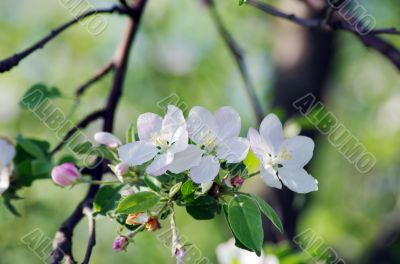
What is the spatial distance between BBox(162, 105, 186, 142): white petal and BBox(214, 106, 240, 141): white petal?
0.08 meters

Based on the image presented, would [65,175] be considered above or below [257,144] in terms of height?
below

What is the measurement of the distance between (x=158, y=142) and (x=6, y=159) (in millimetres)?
493

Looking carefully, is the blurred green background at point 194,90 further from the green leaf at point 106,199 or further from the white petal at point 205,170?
the white petal at point 205,170

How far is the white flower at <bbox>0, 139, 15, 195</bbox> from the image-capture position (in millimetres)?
1406

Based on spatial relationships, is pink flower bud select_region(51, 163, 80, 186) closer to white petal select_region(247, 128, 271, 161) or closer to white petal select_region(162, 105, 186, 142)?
white petal select_region(162, 105, 186, 142)

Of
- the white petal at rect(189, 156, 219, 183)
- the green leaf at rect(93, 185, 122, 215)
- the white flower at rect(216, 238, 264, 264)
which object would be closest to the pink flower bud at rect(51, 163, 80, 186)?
the green leaf at rect(93, 185, 122, 215)

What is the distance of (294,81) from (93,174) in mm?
1790

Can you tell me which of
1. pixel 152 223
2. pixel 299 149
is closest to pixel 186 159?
pixel 152 223

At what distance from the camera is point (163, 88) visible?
3650 millimetres

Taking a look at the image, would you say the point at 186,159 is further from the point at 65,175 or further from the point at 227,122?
the point at 65,175

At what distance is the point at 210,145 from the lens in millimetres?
1094

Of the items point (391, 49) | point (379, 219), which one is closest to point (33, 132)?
point (379, 219)

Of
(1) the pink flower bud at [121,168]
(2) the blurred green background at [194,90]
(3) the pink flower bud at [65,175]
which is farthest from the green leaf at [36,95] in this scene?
(2) the blurred green background at [194,90]

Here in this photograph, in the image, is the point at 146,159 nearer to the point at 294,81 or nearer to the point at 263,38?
the point at 294,81
